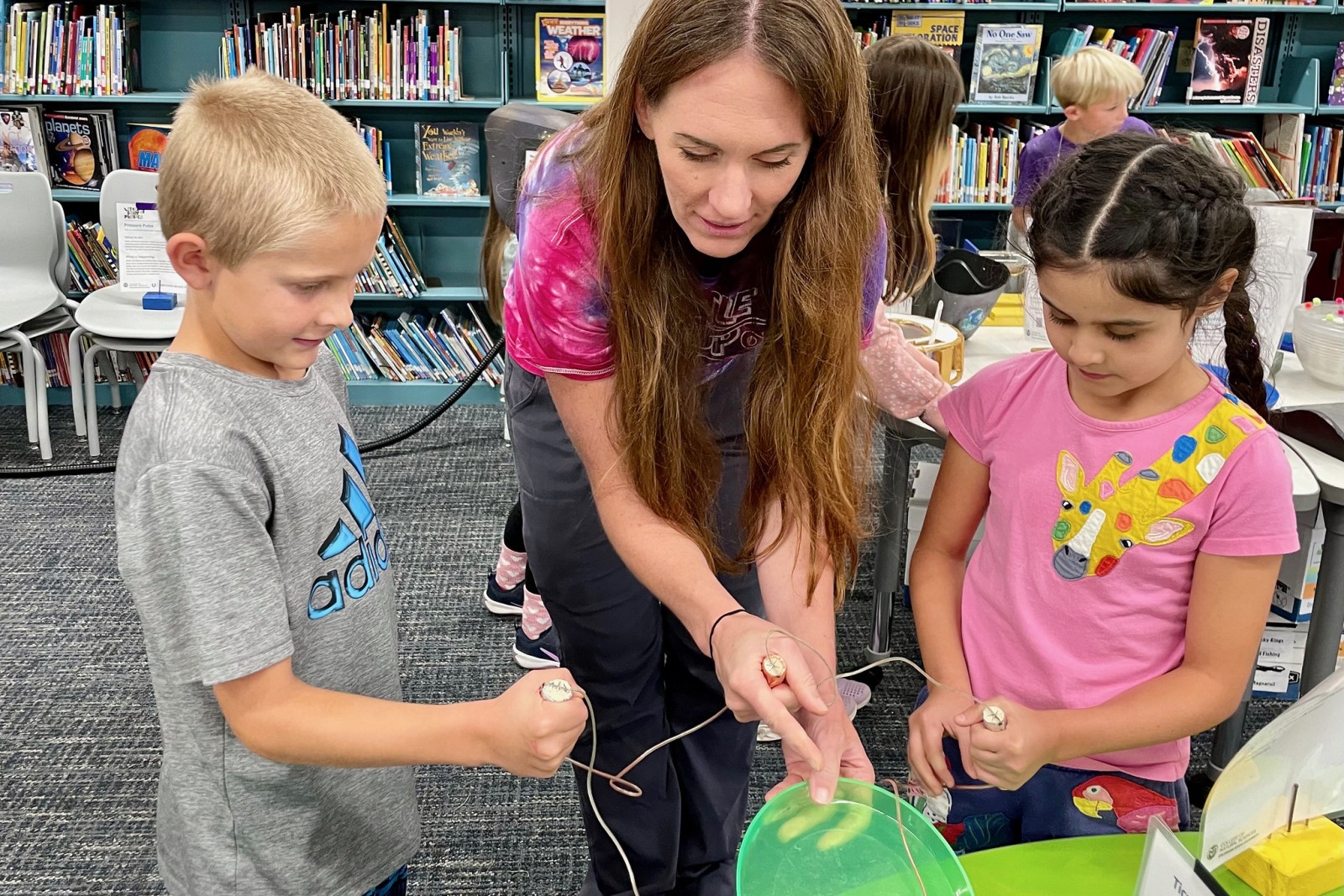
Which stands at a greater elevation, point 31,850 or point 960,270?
point 960,270

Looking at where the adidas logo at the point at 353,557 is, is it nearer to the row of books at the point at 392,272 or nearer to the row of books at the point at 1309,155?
the row of books at the point at 392,272

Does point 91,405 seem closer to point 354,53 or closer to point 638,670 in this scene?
point 354,53

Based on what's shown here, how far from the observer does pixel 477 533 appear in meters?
3.29

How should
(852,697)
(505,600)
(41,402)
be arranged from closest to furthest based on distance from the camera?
(852,697) → (505,600) → (41,402)

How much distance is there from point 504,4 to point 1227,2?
278 cm

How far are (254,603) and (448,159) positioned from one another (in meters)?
3.63

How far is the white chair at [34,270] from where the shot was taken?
3707mm

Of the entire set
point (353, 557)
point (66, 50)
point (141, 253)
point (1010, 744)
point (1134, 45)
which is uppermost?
point (1134, 45)

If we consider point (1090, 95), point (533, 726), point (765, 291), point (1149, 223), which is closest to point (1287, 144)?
point (1090, 95)

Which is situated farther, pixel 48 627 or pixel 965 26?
pixel 965 26

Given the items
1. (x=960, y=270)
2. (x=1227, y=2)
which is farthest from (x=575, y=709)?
(x=1227, y=2)

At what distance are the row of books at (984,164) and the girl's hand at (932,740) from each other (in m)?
3.45

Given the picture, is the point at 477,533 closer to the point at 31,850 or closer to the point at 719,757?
the point at 31,850

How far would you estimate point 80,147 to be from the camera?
418 cm
